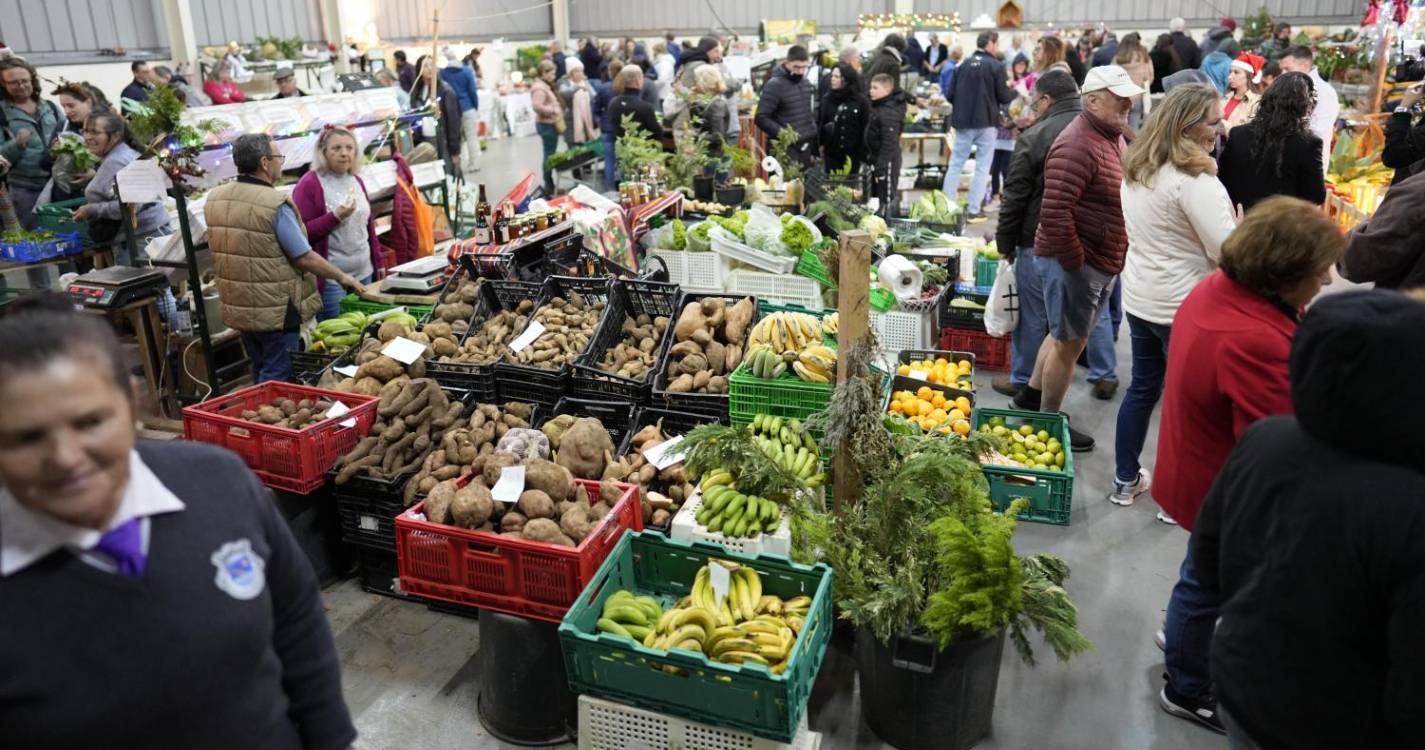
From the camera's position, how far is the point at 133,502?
4.27 feet

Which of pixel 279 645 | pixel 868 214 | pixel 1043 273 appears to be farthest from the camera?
pixel 868 214

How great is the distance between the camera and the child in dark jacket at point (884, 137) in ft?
26.8

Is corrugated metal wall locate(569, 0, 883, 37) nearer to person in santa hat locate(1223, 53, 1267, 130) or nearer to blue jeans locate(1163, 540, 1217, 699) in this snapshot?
person in santa hat locate(1223, 53, 1267, 130)

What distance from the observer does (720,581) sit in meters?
2.88

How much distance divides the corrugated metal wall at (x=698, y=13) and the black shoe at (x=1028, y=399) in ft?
61.7

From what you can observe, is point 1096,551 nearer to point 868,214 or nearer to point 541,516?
point 541,516

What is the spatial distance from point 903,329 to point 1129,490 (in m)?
1.68

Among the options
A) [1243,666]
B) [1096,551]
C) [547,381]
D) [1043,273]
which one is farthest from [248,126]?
[1243,666]

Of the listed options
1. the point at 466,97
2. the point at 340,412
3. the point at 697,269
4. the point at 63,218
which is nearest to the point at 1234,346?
the point at 340,412

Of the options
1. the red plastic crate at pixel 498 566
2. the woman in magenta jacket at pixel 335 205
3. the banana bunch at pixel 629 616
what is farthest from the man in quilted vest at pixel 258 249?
the banana bunch at pixel 629 616

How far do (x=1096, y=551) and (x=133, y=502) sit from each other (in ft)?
11.8

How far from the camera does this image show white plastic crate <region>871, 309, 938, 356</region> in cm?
560

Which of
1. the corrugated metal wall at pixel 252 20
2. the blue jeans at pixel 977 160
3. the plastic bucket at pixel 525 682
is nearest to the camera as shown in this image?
the plastic bucket at pixel 525 682

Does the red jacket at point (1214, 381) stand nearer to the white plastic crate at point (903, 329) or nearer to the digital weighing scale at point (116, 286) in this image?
the white plastic crate at point (903, 329)
